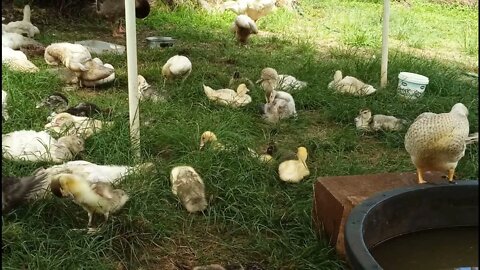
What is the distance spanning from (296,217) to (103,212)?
0.85m

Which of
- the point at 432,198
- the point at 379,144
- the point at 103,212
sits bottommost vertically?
the point at 379,144

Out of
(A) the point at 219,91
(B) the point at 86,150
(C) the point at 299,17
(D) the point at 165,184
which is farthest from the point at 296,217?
(C) the point at 299,17

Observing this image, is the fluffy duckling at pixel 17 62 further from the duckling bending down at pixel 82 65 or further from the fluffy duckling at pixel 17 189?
the fluffy duckling at pixel 17 189

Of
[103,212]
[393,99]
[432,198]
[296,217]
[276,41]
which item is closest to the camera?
[432,198]

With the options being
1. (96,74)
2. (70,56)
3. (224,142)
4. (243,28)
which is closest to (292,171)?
(224,142)

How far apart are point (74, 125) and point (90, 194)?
3.46 feet

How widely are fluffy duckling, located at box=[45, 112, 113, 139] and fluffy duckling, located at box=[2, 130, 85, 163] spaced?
0.53ft

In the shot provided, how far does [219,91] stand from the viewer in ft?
13.8

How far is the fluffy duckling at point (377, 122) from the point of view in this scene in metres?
3.92

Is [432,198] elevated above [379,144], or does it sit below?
above

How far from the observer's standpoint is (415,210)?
2223mm

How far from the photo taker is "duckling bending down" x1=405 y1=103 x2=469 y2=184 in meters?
2.42

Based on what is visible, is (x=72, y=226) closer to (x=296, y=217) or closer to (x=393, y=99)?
(x=296, y=217)

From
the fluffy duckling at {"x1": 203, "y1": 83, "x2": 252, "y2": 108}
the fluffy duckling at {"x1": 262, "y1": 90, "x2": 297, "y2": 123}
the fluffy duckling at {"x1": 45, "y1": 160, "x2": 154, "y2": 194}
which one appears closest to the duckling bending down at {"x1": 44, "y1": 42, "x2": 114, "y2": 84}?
the fluffy duckling at {"x1": 203, "y1": 83, "x2": 252, "y2": 108}
